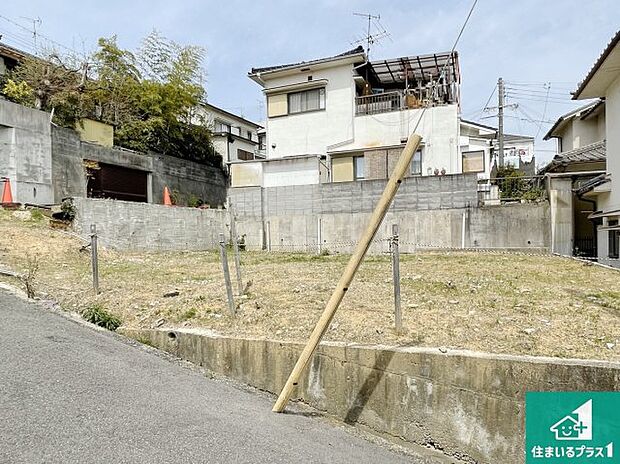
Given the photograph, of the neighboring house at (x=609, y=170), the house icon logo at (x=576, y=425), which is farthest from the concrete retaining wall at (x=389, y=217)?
the house icon logo at (x=576, y=425)

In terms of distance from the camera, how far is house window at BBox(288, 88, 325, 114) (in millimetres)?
19094

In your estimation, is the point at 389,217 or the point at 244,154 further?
the point at 244,154

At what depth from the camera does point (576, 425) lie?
9.01 feet

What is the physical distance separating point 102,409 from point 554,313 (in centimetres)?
446

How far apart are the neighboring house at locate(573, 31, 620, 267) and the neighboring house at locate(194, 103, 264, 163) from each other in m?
15.1

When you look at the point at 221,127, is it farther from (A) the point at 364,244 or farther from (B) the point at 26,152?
(A) the point at 364,244

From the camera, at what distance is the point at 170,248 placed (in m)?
13.7

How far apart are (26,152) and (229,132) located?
15.7 m

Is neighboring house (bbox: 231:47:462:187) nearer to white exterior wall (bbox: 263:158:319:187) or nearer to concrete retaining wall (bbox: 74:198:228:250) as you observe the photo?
white exterior wall (bbox: 263:158:319:187)

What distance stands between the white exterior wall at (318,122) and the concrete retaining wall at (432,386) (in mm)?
15901

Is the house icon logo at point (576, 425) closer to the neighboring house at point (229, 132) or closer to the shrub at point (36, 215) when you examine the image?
the shrub at point (36, 215)

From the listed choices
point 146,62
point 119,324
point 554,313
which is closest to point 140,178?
point 146,62

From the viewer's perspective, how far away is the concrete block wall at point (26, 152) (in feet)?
36.8

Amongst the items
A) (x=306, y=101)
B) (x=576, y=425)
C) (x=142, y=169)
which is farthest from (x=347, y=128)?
(x=576, y=425)
